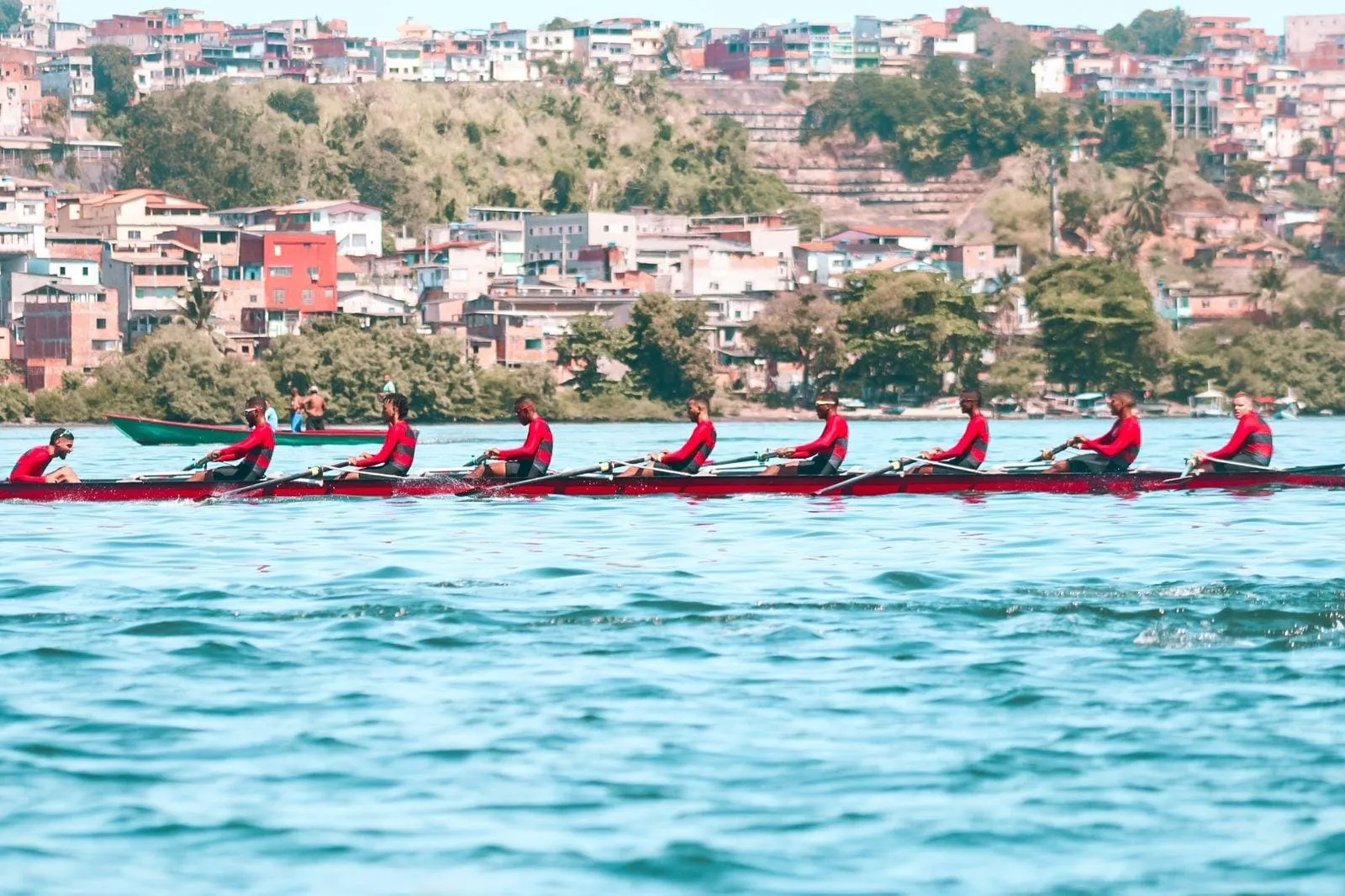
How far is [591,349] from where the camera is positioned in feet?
315

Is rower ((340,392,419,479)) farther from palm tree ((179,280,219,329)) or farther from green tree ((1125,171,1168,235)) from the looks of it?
green tree ((1125,171,1168,235))

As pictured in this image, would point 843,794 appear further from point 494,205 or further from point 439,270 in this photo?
point 494,205

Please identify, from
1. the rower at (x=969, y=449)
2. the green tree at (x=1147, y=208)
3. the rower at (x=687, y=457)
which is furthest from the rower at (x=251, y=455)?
the green tree at (x=1147, y=208)

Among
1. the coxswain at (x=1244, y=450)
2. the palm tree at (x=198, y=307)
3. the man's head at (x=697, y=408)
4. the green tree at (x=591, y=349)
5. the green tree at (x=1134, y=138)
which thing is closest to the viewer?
the man's head at (x=697, y=408)

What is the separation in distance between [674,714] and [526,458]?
14.8 m

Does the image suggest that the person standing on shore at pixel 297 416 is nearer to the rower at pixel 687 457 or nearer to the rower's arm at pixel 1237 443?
the rower at pixel 687 457

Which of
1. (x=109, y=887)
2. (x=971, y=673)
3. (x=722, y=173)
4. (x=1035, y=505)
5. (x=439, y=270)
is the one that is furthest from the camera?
(x=722, y=173)

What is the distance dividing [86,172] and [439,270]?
141 ft

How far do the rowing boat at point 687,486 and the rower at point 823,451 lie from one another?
22 centimetres

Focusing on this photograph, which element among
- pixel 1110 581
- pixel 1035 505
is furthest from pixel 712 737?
pixel 1035 505

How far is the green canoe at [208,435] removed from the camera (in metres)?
53.1

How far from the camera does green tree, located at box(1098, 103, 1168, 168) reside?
589ft

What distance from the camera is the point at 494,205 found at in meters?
160

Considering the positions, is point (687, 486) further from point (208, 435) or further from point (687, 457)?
point (208, 435)
